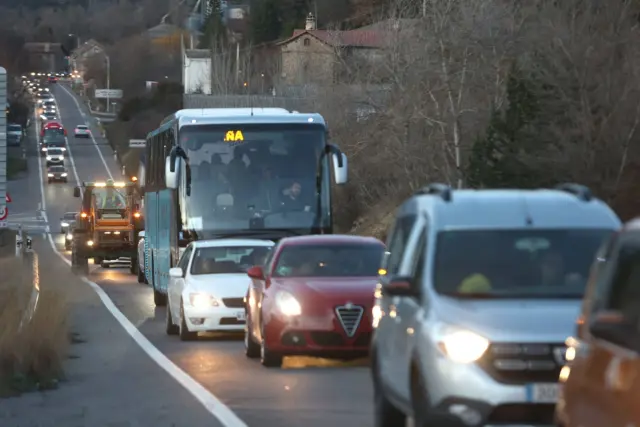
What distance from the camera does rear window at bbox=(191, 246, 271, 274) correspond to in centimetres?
2344

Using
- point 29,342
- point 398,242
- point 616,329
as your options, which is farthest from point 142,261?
point 616,329

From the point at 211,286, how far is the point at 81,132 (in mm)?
132374

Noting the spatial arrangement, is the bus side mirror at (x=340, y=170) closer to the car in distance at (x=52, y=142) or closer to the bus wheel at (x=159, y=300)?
the bus wheel at (x=159, y=300)

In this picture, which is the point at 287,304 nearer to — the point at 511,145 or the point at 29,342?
the point at 29,342

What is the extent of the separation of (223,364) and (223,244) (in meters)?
5.45

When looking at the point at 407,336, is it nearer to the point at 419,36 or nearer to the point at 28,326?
the point at 28,326

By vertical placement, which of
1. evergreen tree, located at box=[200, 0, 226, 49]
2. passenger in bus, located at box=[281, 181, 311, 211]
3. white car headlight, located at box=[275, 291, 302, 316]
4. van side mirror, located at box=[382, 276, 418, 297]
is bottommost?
evergreen tree, located at box=[200, 0, 226, 49]

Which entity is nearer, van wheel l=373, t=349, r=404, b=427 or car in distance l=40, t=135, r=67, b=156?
van wheel l=373, t=349, r=404, b=427

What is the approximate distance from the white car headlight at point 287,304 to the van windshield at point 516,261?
6.97 metres

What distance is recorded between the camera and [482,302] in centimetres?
1039

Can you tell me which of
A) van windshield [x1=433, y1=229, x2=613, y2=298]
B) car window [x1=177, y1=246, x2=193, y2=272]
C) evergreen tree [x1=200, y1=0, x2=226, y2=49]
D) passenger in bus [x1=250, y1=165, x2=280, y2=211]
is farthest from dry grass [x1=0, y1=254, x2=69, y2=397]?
evergreen tree [x1=200, y1=0, x2=226, y2=49]

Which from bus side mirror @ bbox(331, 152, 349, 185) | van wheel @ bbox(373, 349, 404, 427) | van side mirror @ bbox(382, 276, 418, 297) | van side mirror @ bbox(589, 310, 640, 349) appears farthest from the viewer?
bus side mirror @ bbox(331, 152, 349, 185)

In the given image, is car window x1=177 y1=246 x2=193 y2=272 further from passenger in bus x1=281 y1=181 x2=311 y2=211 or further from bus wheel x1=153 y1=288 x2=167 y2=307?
bus wheel x1=153 y1=288 x2=167 y2=307

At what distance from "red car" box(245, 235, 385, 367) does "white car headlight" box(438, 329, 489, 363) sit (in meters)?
7.75
